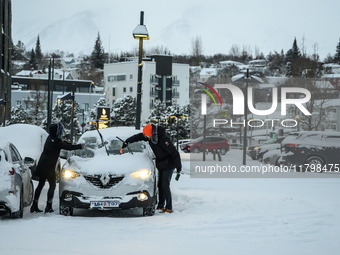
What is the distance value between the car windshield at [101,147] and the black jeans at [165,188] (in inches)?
35.9

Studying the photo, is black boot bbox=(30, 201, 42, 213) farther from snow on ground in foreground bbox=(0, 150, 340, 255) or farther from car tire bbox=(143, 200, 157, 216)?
car tire bbox=(143, 200, 157, 216)

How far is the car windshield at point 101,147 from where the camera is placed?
11.7 m

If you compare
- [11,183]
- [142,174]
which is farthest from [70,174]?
[142,174]

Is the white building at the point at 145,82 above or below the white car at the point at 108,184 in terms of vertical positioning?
above

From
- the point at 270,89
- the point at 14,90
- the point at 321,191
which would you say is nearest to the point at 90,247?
the point at 321,191

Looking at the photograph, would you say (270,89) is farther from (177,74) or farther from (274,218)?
(177,74)

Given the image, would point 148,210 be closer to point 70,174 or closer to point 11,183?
point 70,174

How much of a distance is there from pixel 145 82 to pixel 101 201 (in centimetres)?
10728

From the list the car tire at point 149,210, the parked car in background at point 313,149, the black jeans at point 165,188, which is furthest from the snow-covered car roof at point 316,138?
the car tire at point 149,210

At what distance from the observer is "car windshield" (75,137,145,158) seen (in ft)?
38.2

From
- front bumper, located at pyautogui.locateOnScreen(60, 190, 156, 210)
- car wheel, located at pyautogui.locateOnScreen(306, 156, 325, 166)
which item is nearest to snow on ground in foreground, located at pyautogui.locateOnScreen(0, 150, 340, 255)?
front bumper, located at pyautogui.locateOnScreen(60, 190, 156, 210)

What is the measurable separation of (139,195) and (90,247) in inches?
129

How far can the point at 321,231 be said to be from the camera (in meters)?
8.78

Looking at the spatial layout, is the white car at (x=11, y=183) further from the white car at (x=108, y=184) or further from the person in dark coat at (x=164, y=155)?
the person in dark coat at (x=164, y=155)
